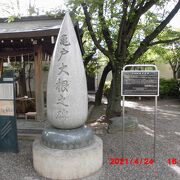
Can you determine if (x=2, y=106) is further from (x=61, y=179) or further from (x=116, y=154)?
(x=116, y=154)

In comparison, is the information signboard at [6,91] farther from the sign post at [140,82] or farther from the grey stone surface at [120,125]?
the grey stone surface at [120,125]

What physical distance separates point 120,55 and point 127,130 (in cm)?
249

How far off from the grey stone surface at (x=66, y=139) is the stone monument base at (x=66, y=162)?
0.08m

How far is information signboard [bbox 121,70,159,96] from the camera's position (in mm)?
4602

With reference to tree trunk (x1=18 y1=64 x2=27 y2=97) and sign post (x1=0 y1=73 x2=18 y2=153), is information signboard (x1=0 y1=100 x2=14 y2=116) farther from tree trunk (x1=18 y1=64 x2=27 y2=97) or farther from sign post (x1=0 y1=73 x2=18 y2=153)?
tree trunk (x1=18 y1=64 x2=27 y2=97)

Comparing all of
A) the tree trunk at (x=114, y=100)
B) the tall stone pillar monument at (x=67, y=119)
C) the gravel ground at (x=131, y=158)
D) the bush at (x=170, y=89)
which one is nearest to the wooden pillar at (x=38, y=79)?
the gravel ground at (x=131, y=158)

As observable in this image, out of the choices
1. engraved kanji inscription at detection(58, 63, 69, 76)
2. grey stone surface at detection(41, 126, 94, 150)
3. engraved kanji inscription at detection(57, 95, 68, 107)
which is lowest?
grey stone surface at detection(41, 126, 94, 150)

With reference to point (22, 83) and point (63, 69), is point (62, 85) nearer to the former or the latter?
point (63, 69)

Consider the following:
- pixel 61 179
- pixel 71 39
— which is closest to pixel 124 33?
pixel 71 39

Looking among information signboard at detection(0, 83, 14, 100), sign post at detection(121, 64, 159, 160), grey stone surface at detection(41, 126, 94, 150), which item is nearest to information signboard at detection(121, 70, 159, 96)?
sign post at detection(121, 64, 159, 160)

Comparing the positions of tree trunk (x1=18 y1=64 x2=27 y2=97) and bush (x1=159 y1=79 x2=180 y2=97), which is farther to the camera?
bush (x1=159 y1=79 x2=180 y2=97)

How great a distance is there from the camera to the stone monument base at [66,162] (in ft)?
12.6

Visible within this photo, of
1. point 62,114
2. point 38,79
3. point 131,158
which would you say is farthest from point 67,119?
point 38,79

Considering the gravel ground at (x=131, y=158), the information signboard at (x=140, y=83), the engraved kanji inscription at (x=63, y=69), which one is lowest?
the gravel ground at (x=131, y=158)
